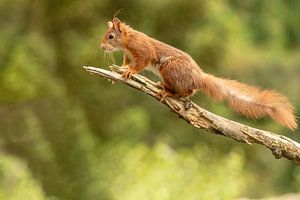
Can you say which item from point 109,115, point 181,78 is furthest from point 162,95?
point 109,115

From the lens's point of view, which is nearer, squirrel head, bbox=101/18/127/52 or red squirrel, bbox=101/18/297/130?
red squirrel, bbox=101/18/297/130

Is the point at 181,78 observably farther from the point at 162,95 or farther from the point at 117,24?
the point at 117,24

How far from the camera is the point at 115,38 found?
396 centimetres

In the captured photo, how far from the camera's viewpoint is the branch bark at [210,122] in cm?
366

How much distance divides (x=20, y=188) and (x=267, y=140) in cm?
298

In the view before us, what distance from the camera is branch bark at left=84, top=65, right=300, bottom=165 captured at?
366 centimetres

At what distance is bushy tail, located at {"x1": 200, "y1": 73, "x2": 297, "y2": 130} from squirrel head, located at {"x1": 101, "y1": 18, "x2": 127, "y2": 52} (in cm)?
38

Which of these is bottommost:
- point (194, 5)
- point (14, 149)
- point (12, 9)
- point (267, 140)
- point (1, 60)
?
point (267, 140)

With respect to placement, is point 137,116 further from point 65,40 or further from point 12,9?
point 12,9

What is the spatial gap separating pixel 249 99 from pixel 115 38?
2.07ft

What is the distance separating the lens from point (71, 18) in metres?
9.55

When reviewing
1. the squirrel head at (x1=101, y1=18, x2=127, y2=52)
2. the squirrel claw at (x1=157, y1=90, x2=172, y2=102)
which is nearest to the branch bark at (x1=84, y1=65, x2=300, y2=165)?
the squirrel claw at (x1=157, y1=90, x2=172, y2=102)

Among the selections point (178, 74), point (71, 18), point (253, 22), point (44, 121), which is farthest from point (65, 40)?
point (253, 22)

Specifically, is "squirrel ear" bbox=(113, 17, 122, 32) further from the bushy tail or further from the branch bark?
the bushy tail
